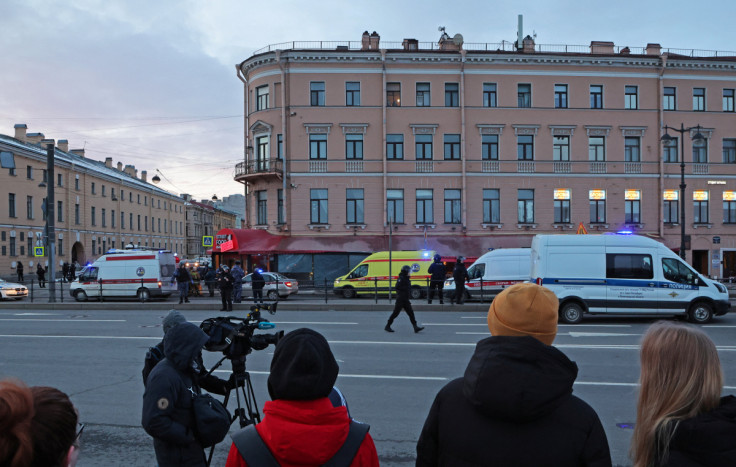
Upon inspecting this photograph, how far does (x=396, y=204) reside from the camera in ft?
114

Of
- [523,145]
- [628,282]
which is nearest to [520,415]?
[628,282]

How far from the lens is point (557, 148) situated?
35.3 metres

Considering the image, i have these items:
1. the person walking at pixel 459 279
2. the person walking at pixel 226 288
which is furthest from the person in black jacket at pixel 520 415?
the person walking at pixel 459 279

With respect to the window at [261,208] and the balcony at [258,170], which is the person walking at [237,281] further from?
the window at [261,208]

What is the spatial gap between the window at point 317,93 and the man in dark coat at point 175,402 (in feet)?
104

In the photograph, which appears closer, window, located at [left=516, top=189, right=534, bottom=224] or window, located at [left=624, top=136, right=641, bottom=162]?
window, located at [left=516, top=189, right=534, bottom=224]

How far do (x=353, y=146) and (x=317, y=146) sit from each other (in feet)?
7.04

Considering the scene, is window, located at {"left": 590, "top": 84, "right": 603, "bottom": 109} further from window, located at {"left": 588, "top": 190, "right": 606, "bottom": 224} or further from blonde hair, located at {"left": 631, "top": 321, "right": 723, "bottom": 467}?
blonde hair, located at {"left": 631, "top": 321, "right": 723, "bottom": 467}

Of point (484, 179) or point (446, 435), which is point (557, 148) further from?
point (446, 435)

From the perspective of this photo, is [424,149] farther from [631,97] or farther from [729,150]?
[729,150]

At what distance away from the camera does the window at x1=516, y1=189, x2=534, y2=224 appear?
35156mm

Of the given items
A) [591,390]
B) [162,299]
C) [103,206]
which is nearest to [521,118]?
[162,299]

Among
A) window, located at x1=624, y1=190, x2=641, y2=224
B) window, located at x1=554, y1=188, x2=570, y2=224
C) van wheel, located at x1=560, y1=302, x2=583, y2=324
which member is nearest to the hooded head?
van wheel, located at x1=560, y1=302, x2=583, y2=324

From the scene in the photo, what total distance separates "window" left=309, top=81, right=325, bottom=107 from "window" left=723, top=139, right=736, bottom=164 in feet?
81.7
